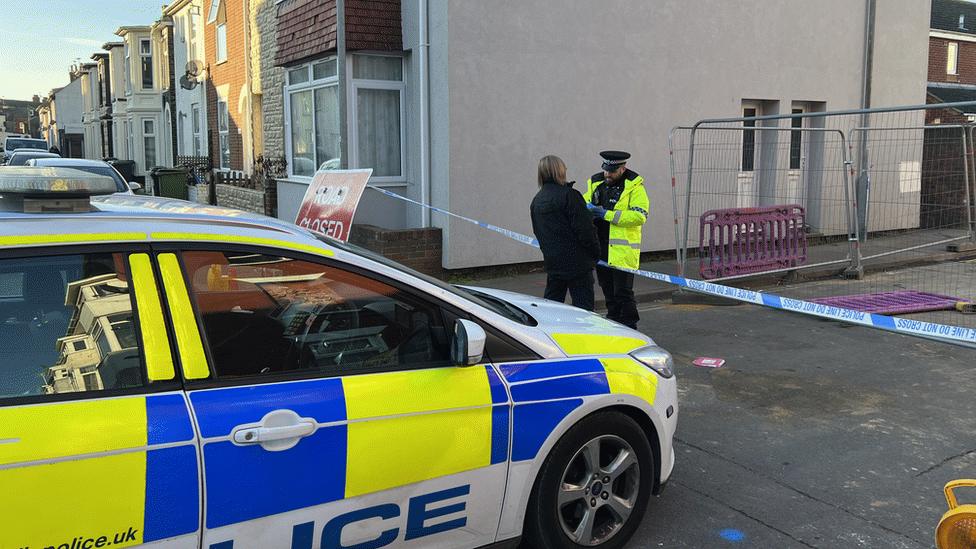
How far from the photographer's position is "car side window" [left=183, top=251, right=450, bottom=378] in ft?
8.63

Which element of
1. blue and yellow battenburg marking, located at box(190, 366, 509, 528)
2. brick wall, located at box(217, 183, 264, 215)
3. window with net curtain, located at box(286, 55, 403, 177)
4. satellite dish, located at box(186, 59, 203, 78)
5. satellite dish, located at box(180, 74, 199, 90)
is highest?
satellite dish, located at box(186, 59, 203, 78)

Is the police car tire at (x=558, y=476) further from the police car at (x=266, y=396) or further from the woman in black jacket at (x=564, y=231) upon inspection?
the woman in black jacket at (x=564, y=231)

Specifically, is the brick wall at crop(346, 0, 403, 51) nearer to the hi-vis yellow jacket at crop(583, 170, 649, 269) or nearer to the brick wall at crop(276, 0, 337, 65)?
the brick wall at crop(276, 0, 337, 65)

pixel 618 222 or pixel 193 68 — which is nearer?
pixel 618 222

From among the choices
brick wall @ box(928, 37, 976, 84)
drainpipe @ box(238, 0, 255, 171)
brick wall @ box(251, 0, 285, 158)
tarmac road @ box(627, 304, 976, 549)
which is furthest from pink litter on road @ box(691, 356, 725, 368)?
brick wall @ box(928, 37, 976, 84)

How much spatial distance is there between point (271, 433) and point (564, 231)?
4.15 meters

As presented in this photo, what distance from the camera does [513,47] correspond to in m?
10.4

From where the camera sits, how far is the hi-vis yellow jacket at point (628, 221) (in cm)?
680

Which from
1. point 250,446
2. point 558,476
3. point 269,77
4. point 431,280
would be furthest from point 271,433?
point 269,77

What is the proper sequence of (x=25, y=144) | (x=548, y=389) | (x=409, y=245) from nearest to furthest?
1. (x=548, y=389)
2. (x=409, y=245)
3. (x=25, y=144)

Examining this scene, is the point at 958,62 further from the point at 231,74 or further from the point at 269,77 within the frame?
the point at 231,74

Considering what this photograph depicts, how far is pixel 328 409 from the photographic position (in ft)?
8.55

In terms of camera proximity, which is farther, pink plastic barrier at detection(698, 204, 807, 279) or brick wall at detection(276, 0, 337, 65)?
brick wall at detection(276, 0, 337, 65)

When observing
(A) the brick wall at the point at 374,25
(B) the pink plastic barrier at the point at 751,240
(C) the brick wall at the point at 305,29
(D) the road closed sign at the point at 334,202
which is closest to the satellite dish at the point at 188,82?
(C) the brick wall at the point at 305,29
